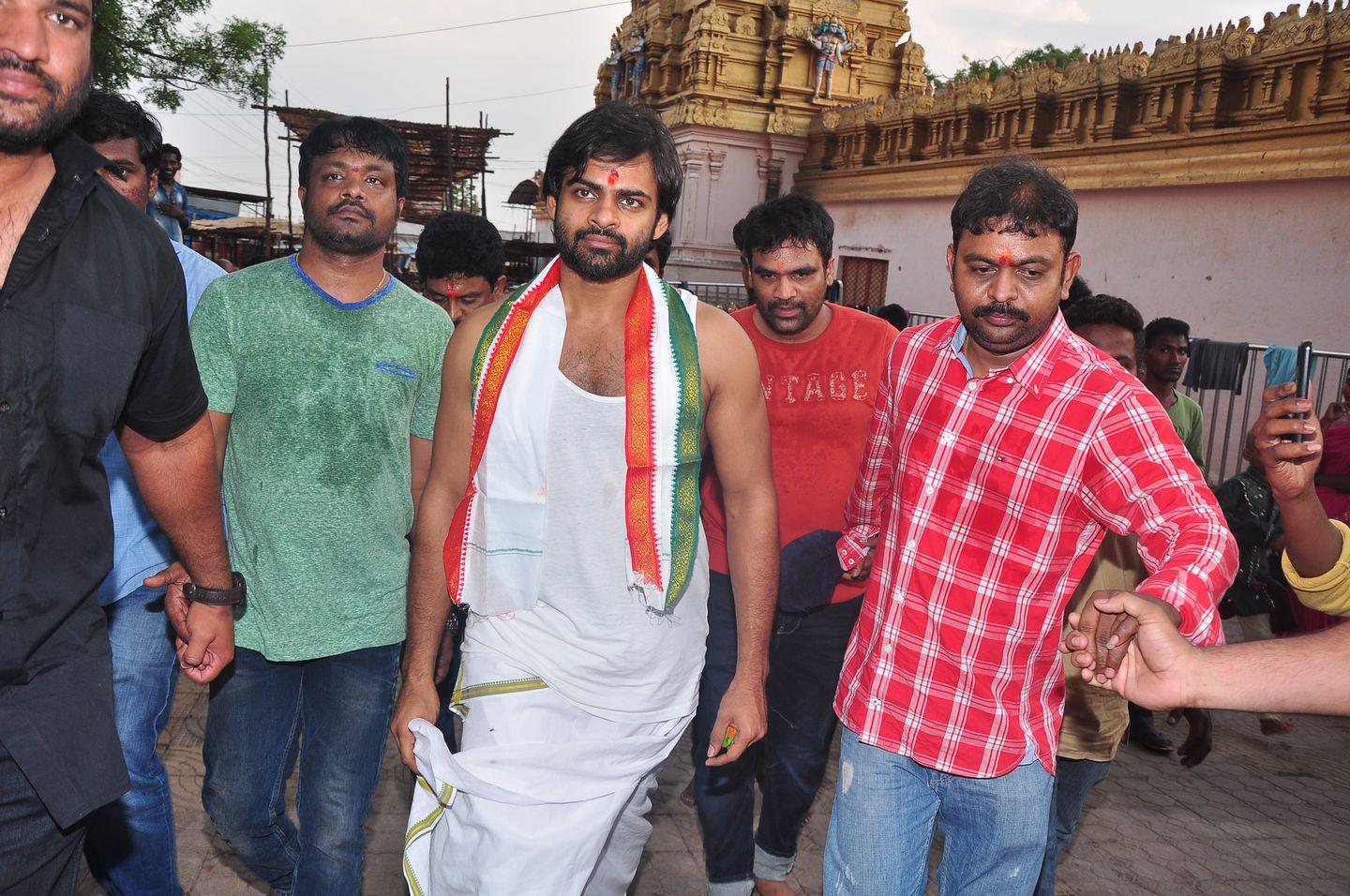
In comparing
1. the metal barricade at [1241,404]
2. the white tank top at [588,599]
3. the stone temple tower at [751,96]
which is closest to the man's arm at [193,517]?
the white tank top at [588,599]

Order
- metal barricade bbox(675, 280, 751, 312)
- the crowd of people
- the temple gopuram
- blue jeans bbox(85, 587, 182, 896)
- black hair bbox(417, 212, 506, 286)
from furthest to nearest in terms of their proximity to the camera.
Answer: metal barricade bbox(675, 280, 751, 312), the temple gopuram, black hair bbox(417, 212, 506, 286), blue jeans bbox(85, 587, 182, 896), the crowd of people

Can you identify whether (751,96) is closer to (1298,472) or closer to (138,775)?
(138,775)

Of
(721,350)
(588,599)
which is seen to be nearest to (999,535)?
(721,350)

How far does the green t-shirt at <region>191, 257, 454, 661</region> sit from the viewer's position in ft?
10.0

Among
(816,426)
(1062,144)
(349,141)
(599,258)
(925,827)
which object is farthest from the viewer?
(1062,144)

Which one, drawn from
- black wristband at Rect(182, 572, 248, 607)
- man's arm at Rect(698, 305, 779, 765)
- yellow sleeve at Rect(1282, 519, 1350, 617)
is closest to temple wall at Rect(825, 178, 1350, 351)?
yellow sleeve at Rect(1282, 519, 1350, 617)

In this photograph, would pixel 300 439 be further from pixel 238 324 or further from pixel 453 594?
pixel 453 594

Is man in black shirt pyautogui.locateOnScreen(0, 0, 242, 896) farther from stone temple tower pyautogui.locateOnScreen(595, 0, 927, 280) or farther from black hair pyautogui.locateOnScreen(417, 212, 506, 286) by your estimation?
stone temple tower pyautogui.locateOnScreen(595, 0, 927, 280)

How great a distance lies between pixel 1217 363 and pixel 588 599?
6587 millimetres

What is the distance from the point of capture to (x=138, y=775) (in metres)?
3.06

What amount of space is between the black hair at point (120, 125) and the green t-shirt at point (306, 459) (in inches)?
40.0

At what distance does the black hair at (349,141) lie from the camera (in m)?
3.46

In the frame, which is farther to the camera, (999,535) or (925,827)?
(925,827)

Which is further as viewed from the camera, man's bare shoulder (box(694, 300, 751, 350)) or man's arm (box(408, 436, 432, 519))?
man's arm (box(408, 436, 432, 519))
